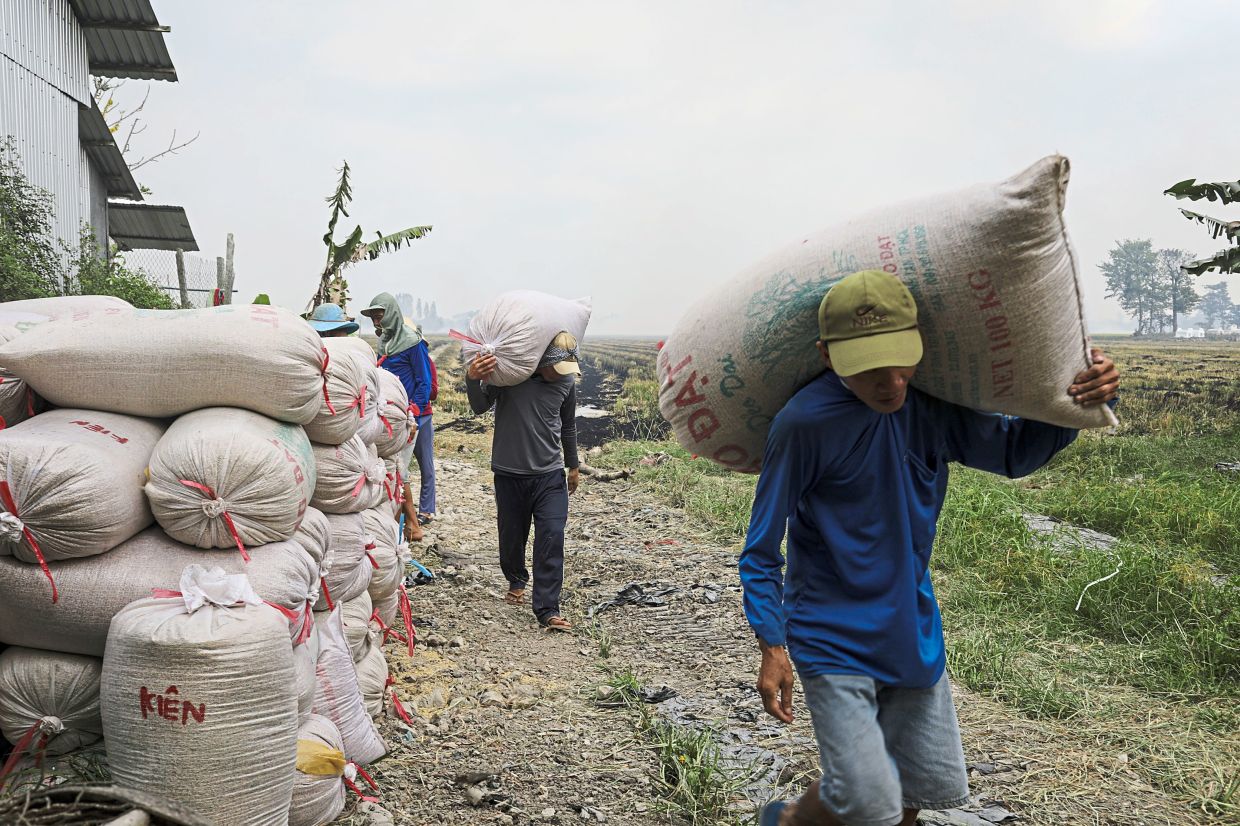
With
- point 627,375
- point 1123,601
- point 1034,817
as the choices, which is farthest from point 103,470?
point 627,375

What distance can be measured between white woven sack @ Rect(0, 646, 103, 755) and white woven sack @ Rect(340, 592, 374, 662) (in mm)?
1081

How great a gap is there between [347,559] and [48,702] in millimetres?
1131

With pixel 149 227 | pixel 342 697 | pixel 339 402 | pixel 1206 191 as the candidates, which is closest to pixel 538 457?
pixel 339 402

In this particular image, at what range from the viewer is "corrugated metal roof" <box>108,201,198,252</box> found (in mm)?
16562

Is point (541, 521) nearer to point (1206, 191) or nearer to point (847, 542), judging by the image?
point (847, 542)

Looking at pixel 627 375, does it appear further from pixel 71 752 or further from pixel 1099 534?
pixel 71 752

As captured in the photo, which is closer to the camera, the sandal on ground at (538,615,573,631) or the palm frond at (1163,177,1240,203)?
the sandal on ground at (538,615,573,631)

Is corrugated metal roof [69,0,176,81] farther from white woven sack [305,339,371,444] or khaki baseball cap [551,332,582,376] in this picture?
white woven sack [305,339,371,444]

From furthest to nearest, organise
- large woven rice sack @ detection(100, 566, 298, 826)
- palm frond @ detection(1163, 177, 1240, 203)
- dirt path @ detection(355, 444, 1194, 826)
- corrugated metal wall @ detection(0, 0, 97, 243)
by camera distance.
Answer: corrugated metal wall @ detection(0, 0, 97, 243) → palm frond @ detection(1163, 177, 1240, 203) → dirt path @ detection(355, 444, 1194, 826) → large woven rice sack @ detection(100, 566, 298, 826)

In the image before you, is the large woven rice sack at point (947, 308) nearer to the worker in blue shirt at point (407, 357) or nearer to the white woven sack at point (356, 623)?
the white woven sack at point (356, 623)

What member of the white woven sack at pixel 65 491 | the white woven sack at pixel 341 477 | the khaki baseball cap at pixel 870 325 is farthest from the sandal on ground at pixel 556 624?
the khaki baseball cap at pixel 870 325

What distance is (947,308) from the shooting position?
1.93 metres

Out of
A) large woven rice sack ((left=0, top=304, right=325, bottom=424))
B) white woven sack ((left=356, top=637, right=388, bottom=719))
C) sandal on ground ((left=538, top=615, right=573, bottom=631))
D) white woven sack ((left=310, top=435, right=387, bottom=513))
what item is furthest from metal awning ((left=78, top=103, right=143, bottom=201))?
large woven rice sack ((left=0, top=304, right=325, bottom=424))

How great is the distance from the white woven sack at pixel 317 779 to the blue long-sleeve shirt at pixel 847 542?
53.7 inches
